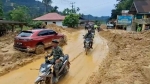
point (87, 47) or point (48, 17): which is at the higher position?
point (48, 17)

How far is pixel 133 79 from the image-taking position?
7.57m

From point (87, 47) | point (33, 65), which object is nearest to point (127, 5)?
point (87, 47)

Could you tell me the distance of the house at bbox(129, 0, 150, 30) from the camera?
37500 millimetres

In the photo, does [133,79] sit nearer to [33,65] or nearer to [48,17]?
[33,65]

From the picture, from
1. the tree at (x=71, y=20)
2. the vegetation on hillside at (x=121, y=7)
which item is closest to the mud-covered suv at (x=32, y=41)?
the tree at (x=71, y=20)

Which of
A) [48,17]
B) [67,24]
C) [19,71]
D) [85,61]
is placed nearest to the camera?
[19,71]

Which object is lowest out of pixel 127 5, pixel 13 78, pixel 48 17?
pixel 13 78

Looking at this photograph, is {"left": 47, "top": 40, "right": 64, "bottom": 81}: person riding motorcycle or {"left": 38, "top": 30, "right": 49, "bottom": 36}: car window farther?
{"left": 38, "top": 30, "right": 49, "bottom": 36}: car window

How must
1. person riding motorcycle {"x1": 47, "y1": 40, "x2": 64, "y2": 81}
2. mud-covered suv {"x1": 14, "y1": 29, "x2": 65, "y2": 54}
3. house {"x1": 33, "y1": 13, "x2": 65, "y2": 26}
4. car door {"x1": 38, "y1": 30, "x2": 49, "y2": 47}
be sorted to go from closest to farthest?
person riding motorcycle {"x1": 47, "y1": 40, "x2": 64, "y2": 81} → mud-covered suv {"x1": 14, "y1": 29, "x2": 65, "y2": 54} → car door {"x1": 38, "y1": 30, "x2": 49, "y2": 47} → house {"x1": 33, "y1": 13, "x2": 65, "y2": 26}

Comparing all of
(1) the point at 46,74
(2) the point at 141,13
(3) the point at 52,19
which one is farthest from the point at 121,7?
(1) the point at 46,74

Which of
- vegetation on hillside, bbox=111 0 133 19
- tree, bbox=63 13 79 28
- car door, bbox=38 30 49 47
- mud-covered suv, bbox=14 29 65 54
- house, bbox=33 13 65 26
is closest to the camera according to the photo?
mud-covered suv, bbox=14 29 65 54

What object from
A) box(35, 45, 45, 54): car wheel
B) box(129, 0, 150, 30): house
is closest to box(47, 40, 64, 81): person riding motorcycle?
box(35, 45, 45, 54): car wheel

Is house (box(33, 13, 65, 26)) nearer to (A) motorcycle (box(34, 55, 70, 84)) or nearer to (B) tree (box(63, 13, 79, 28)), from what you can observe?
(B) tree (box(63, 13, 79, 28))

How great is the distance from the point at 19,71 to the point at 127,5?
5474 cm
